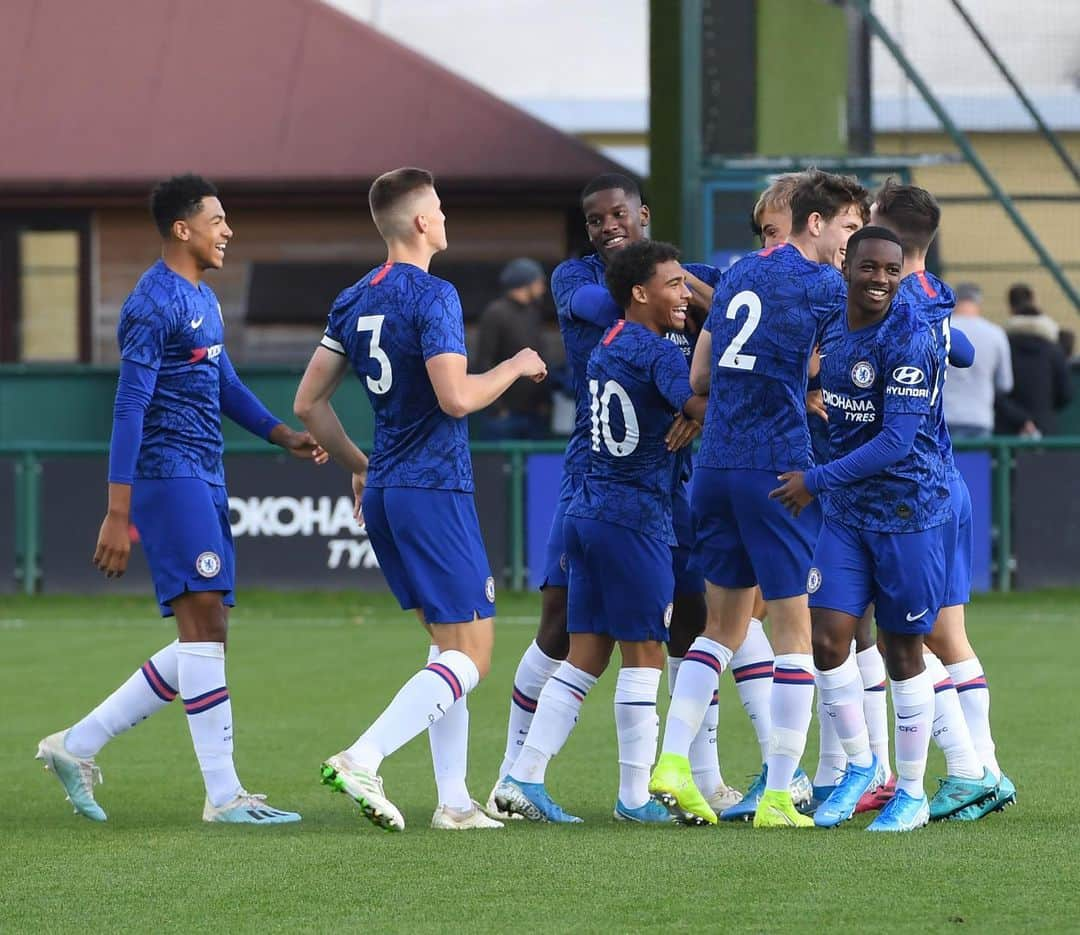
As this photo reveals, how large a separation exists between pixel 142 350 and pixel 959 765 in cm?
303

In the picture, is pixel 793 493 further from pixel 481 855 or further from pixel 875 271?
pixel 481 855

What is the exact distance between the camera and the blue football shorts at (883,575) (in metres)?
6.62

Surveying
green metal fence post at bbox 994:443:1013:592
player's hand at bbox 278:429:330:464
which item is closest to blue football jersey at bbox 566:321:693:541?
player's hand at bbox 278:429:330:464

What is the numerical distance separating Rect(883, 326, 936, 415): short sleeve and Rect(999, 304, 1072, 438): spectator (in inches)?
433

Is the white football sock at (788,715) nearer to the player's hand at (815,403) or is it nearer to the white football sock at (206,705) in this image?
the player's hand at (815,403)

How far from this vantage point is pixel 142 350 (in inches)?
285

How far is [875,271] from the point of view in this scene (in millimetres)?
6520

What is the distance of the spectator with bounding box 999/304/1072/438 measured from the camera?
17312mm

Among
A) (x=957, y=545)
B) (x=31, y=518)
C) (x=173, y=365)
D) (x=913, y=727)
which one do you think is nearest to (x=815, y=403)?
(x=957, y=545)

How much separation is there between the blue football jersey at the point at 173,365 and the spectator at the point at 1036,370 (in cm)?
1094

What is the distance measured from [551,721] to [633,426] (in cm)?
104

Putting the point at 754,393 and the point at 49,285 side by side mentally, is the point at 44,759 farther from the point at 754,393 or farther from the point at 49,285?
the point at 49,285

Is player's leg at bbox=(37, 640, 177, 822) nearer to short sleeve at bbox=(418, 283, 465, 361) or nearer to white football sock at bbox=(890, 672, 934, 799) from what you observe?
short sleeve at bbox=(418, 283, 465, 361)

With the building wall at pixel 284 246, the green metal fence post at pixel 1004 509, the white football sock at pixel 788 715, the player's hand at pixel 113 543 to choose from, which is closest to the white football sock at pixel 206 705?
the player's hand at pixel 113 543
